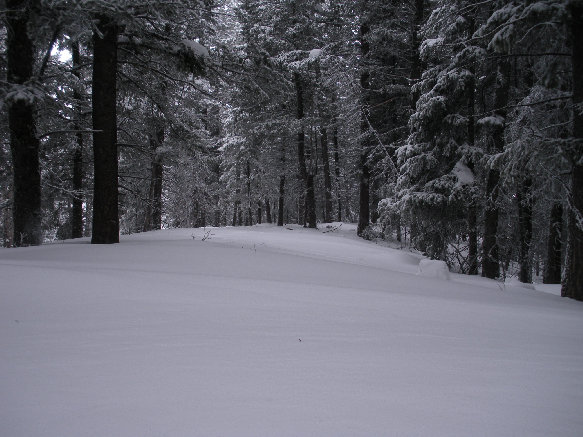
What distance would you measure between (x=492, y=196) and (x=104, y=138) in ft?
36.0

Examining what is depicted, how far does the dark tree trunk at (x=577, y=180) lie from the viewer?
21.7 ft

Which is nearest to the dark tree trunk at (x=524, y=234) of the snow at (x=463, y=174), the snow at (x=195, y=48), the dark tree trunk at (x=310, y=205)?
the snow at (x=463, y=174)

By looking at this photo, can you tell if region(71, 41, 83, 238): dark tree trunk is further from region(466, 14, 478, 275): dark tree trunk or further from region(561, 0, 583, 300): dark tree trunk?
region(561, 0, 583, 300): dark tree trunk

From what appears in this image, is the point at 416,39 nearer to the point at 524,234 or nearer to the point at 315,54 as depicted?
the point at 315,54

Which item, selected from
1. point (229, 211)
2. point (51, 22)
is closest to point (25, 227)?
point (51, 22)

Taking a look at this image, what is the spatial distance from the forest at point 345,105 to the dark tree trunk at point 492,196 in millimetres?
61

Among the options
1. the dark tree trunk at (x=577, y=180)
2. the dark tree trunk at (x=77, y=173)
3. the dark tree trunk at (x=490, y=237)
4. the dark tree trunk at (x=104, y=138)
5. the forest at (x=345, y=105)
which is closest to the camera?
the dark tree trunk at (x=577, y=180)

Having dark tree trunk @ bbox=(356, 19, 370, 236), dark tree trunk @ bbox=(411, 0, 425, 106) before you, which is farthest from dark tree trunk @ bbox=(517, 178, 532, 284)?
dark tree trunk @ bbox=(356, 19, 370, 236)

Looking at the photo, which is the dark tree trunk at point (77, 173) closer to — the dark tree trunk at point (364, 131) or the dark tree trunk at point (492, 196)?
the dark tree trunk at point (364, 131)

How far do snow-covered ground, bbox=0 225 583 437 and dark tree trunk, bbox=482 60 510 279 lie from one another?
738cm

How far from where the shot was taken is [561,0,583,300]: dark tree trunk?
6609 mm

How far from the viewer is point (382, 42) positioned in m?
15.8

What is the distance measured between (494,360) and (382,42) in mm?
16161

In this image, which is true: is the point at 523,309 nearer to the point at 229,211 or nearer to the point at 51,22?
the point at 51,22
